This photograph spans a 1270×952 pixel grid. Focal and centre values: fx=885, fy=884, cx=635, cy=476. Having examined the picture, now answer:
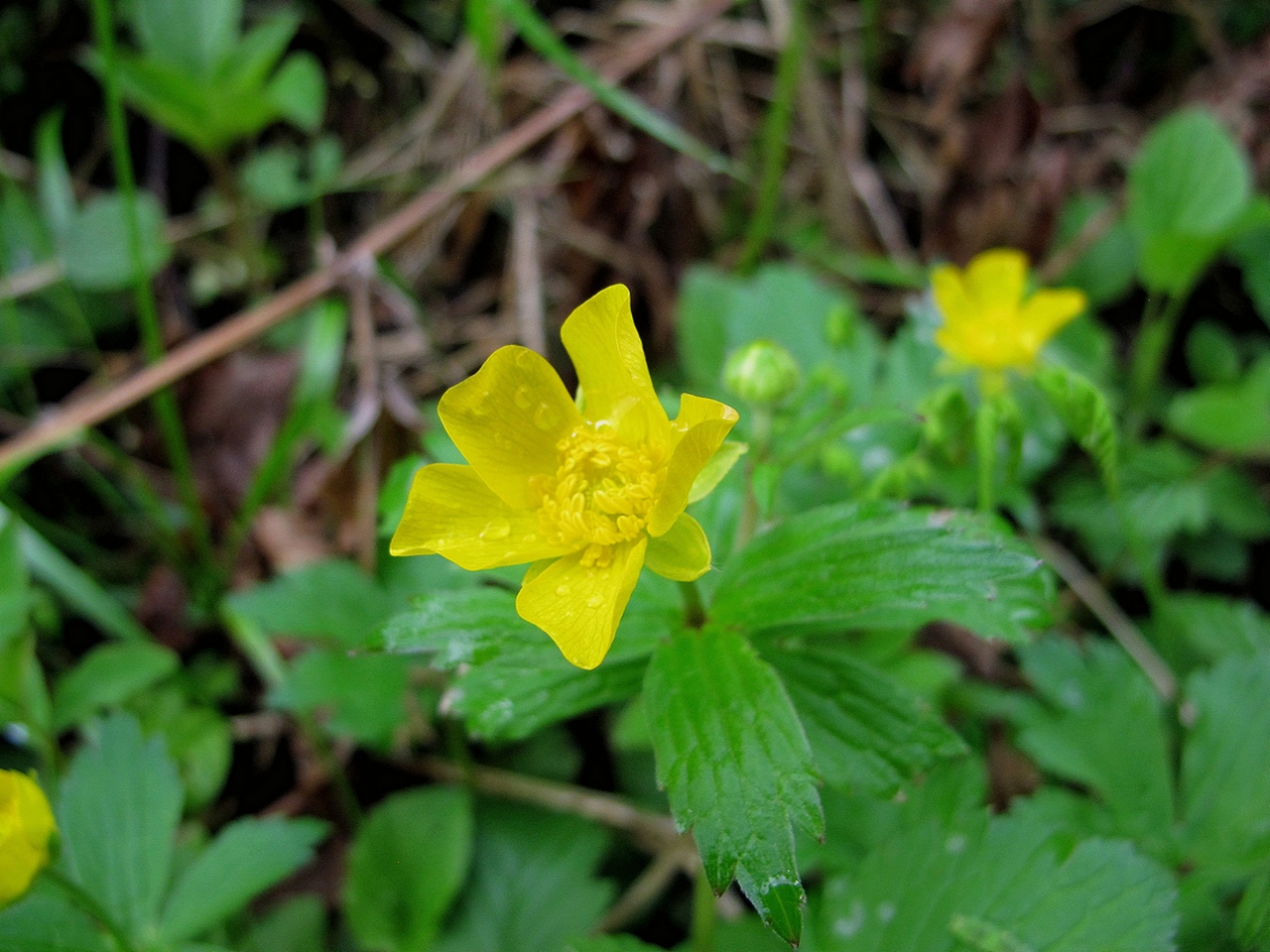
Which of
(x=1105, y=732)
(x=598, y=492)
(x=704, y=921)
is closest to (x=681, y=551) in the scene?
(x=598, y=492)

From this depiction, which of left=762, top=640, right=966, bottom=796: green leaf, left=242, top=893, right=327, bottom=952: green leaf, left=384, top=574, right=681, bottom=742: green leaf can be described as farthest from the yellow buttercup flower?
left=242, top=893, right=327, bottom=952: green leaf

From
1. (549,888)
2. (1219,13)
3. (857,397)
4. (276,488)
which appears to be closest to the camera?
(549,888)

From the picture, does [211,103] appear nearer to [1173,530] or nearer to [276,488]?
[276,488]

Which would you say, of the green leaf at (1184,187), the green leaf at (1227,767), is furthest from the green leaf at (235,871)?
the green leaf at (1184,187)

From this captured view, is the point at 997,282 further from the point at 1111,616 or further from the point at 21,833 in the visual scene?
the point at 21,833

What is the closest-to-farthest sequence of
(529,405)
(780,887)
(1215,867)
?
(780,887) < (529,405) < (1215,867)

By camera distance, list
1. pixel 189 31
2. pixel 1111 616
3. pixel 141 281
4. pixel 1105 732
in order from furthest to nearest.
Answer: pixel 189 31, pixel 141 281, pixel 1111 616, pixel 1105 732

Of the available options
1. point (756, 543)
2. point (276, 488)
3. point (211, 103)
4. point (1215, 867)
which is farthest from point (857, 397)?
point (211, 103)

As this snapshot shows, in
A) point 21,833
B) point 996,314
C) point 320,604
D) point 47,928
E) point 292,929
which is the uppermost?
point 996,314
